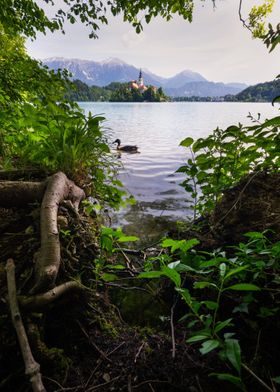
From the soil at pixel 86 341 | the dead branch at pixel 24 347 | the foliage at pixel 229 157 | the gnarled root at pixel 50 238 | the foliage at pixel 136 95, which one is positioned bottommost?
the soil at pixel 86 341

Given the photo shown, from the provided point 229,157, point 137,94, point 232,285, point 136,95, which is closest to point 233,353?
point 232,285

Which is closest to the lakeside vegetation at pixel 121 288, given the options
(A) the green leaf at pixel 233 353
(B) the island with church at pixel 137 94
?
(A) the green leaf at pixel 233 353

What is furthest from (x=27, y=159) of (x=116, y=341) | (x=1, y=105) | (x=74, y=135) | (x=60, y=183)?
(x=116, y=341)

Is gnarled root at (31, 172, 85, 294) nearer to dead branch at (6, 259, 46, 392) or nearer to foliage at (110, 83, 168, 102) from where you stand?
dead branch at (6, 259, 46, 392)

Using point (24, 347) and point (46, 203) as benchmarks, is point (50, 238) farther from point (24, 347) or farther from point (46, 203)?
point (24, 347)

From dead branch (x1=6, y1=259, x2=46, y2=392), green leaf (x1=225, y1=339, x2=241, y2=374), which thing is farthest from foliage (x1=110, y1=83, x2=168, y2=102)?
green leaf (x1=225, y1=339, x2=241, y2=374)

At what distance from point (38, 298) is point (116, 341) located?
54 cm

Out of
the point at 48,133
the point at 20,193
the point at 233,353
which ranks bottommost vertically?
the point at 233,353

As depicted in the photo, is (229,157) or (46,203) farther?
(229,157)

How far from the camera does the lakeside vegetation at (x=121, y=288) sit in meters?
1.10

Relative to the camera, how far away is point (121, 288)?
1.83 m

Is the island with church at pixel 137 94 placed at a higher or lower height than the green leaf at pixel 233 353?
higher

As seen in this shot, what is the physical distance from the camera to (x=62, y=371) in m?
1.14

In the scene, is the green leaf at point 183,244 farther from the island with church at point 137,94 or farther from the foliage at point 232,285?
the island with church at point 137,94
